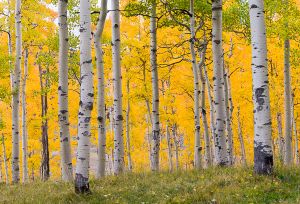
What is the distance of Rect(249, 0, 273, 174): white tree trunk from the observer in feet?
23.6

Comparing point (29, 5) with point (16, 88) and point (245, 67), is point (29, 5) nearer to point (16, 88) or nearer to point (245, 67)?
point (16, 88)

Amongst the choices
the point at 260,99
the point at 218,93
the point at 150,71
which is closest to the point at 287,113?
the point at 218,93

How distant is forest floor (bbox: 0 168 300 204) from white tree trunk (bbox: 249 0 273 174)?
Result: 361 mm

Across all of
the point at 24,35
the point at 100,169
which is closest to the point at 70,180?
the point at 100,169

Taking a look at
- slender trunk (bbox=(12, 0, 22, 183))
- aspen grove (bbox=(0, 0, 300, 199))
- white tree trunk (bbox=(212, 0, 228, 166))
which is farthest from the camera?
slender trunk (bbox=(12, 0, 22, 183))

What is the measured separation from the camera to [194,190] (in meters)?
6.66

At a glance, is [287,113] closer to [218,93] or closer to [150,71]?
[218,93]

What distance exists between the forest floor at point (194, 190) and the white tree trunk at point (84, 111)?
0.34m

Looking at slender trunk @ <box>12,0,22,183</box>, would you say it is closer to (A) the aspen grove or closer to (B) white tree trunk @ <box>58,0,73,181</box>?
(A) the aspen grove

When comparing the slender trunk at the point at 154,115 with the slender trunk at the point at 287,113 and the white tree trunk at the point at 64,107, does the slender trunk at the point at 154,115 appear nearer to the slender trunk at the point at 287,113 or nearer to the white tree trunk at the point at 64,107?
the white tree trunk at the point at 64,107

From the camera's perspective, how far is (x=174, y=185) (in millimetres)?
7492

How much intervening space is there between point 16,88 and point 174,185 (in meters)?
8.92

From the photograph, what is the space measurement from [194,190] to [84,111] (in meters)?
2.60

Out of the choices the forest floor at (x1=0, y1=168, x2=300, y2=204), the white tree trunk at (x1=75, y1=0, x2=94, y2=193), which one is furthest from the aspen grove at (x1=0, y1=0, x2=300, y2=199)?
the forest floor at (x1=0, y1=168, x2=300, y2=204)
